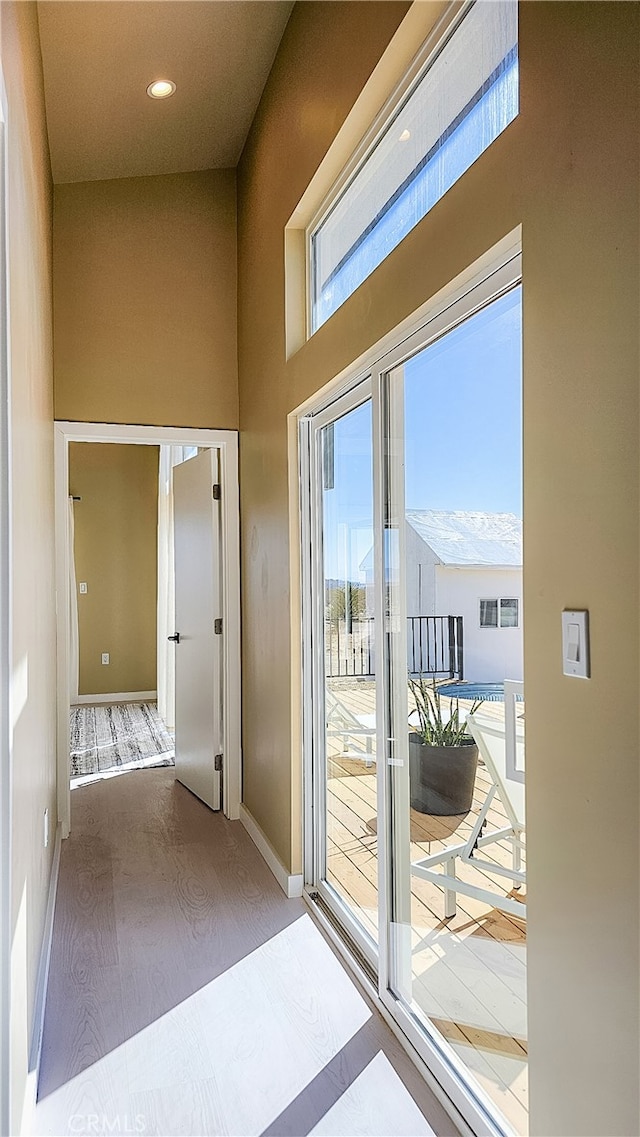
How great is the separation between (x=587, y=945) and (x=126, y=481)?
708 centimetres

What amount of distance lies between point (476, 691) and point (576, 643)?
563 millimetres

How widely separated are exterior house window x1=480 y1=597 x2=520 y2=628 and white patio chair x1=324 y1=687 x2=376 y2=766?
0.85 m

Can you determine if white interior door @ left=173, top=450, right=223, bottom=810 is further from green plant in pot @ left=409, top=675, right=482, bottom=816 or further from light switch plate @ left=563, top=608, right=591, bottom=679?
light switch plate @ left=563, top=608, right=591, bottom=679

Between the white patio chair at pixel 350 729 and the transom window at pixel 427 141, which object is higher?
the transom window at pixel 427 141

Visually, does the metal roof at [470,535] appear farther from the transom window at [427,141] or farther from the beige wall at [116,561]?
the beige wall at [116,561]

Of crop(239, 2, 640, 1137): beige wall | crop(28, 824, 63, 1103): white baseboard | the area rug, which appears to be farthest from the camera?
the area rug

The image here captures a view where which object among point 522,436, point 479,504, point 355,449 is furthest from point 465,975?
point 355,449

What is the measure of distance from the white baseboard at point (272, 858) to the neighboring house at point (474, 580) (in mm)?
1467

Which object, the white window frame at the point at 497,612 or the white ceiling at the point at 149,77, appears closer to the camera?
the white window frame at the point at 497,612

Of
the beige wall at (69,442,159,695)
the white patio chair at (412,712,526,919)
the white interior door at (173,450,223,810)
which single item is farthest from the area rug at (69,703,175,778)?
the white patio chair at (412,712,526,919)

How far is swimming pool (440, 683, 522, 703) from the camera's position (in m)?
1.68

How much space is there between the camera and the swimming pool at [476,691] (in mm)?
1683
